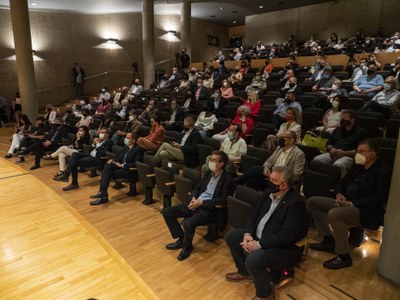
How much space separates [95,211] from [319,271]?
2.65 m

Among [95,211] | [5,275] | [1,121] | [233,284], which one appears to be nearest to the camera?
[233,284]

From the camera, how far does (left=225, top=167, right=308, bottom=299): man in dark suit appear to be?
201 centimetres

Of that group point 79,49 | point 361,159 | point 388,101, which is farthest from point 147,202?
point 79,49

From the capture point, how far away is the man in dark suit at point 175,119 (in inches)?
215

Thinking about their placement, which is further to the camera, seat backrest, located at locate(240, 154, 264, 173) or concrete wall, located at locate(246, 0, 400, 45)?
concrete wall, located at locate(246, 0, 400, 45)

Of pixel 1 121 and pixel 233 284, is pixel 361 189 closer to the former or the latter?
pixel 233 284

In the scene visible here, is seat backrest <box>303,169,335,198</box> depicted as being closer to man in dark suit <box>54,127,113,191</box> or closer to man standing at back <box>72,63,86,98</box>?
man in dark suit <box>54,127,113,191</box>

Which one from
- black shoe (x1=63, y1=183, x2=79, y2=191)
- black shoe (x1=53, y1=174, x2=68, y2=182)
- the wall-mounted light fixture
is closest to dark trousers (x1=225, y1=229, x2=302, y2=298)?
black shoe (x1=63, y1=183, x2=79, y2=191)

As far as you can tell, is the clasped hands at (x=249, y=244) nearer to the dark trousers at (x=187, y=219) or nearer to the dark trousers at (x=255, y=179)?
the dark trousers at (x=187, y=219)

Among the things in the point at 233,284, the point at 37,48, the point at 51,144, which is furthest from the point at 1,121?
the point at 233,284

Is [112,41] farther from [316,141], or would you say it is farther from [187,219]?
[187,219]

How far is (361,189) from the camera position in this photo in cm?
238

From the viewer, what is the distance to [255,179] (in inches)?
124

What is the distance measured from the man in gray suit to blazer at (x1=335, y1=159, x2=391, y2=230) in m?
0.54
